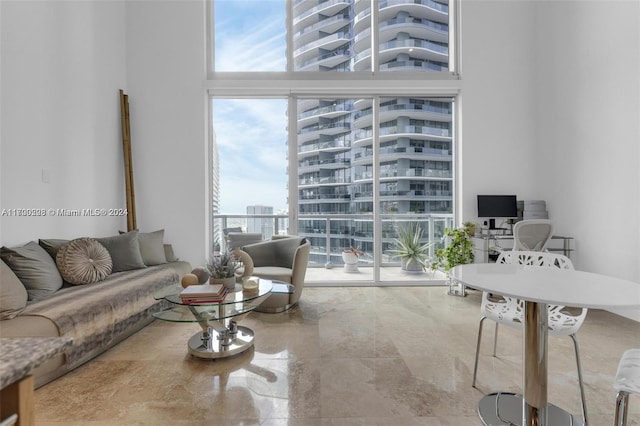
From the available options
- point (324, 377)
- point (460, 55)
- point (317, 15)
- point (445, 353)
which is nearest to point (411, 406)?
point (324, 377)

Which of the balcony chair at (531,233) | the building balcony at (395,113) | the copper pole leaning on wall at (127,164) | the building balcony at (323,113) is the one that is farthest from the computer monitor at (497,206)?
the copper pole leaning on wall at (127,164)

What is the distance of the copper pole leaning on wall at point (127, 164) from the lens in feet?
13.0

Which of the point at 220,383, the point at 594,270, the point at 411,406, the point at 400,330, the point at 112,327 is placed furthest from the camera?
the point at 594,270

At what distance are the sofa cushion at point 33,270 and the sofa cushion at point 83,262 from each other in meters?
0.10

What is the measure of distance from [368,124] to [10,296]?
4059mm

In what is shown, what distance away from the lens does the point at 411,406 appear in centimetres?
169

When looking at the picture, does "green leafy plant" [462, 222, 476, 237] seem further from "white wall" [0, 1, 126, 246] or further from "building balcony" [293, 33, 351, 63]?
"white wall" [0, 1, 126, 246]

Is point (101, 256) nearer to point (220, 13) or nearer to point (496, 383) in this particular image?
point (496, 383)

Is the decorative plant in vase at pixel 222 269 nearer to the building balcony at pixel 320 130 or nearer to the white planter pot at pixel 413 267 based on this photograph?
the building balcony at pixel 320 130

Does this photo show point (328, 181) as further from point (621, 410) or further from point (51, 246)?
point (621, 410)

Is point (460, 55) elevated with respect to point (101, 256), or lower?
elevated

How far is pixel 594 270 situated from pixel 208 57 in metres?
5.46

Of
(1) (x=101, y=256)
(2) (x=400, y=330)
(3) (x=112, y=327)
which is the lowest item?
(2) (x=400, y=330)

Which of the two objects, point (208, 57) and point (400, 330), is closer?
point (400, 330)
